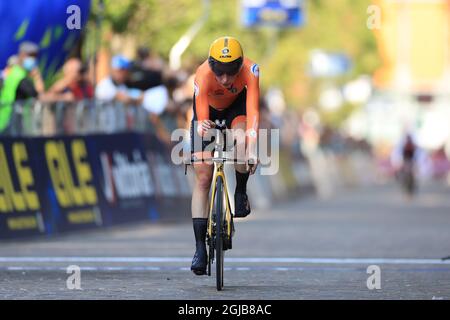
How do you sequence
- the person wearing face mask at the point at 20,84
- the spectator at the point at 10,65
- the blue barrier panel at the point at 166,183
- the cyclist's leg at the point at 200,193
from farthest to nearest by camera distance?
the blue barrier panel at the point at 166,183, the spectator at the point at 10,65, the person wearing face mask at the point at 20,84, the cyclist's leg at the point at 200,193

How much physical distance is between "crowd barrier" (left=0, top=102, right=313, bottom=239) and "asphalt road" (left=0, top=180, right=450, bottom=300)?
0.81ft

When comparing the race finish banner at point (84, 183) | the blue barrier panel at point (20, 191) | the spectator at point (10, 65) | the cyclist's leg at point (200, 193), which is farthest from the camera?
the spectator at point (10, 65)

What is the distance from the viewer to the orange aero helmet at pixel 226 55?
11211 mm

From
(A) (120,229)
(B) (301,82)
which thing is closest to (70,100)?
(A) (120,229)

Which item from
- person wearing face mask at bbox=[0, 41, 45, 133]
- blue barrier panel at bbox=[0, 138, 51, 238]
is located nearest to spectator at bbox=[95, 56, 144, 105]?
person wearing face mask at bbox=[0, 41, 45, 133]

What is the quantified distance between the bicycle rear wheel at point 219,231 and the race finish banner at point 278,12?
104 ft

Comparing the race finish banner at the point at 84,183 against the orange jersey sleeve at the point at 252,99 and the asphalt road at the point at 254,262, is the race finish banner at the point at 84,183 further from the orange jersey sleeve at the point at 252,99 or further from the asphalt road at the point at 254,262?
the orange jersey sleeve at the point at 252,99

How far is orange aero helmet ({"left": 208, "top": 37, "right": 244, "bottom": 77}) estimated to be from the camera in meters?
11.2

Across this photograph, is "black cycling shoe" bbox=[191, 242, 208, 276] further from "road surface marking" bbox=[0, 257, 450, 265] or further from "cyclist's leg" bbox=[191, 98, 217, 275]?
"road surface marking" bbox=[0, 257, 450, 265]

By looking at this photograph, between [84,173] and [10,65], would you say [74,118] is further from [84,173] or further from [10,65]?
[10,65]

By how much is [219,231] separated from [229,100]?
106 centimetres

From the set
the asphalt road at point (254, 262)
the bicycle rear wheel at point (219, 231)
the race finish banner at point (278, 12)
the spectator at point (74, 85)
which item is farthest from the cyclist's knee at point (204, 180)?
the race finish banner at point (278, 12)
